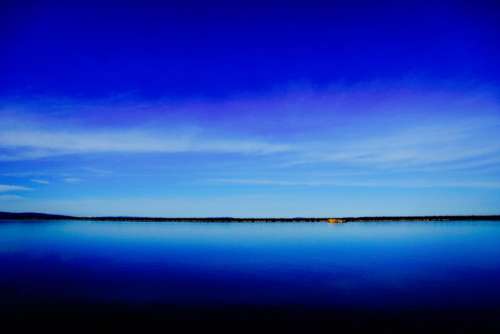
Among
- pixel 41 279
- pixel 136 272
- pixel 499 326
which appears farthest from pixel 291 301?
pixel 41 279

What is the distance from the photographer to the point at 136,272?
30359 mm

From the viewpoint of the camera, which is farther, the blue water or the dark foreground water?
the blue water

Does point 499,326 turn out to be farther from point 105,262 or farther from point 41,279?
point 105,262

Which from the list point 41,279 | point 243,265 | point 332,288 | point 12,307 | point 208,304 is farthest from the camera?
point 243,265

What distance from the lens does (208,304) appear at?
61.7 ft

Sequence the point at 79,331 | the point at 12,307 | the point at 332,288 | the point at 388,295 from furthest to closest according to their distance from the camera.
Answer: the point at 332,288 → the point at 388,295 → the point at 12,307 → the point at 79,331

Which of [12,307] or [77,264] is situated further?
[77,264]

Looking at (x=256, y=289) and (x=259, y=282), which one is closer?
(x=256, y=289)

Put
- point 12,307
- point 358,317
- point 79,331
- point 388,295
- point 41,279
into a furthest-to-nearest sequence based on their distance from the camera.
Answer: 1. point 41,279
2. point 388,295
3. point 12,307
4. point 358,317
5. point 79,331

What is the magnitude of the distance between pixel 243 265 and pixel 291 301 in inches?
635

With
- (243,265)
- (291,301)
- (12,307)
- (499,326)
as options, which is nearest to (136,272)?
(243,265)

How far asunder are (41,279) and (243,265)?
55.7 ft

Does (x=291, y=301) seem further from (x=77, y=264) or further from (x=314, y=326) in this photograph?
(x=77, y=264)

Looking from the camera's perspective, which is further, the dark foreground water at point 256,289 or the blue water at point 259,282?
the blue water at point 259,282
